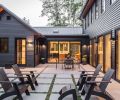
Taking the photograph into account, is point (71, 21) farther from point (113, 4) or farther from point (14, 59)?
point (113, 4)

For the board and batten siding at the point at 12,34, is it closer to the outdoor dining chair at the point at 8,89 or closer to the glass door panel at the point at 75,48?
the glass door panel at the point at 75,48

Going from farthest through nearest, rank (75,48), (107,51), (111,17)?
(75,48) → (107,51) → (111,17)

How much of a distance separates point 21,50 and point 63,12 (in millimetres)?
27117

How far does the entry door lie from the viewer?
21.6 m

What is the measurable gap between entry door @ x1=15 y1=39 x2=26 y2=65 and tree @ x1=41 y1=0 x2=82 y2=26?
25884 mm

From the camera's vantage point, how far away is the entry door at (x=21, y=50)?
70.8 ft

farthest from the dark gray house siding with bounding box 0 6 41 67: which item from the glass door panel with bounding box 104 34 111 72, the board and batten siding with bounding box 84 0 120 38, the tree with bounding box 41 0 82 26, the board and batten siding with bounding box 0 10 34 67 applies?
the tree with bounding box 41 0 82 26

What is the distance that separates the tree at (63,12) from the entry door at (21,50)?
25.9 metres

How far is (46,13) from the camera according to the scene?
48.6m

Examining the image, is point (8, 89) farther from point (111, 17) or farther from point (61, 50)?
point (61, 50)

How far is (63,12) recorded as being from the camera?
47.8 m

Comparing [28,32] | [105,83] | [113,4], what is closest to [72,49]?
[28,32]

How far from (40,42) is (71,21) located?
21.7 meters

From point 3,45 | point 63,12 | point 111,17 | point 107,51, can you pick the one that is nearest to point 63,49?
point 3,45
